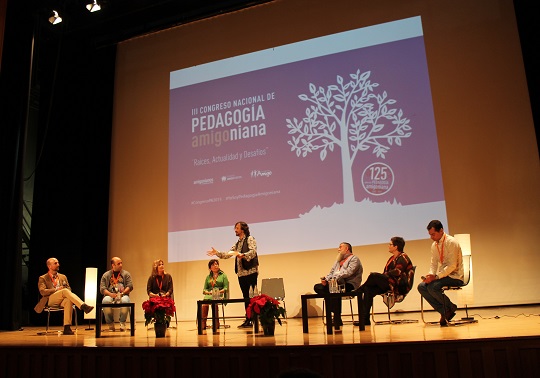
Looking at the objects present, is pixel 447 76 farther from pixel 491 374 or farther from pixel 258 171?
pixel 491 374

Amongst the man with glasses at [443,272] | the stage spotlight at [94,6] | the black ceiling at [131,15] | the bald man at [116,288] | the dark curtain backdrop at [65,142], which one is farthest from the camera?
the black ceiling at [131,15]

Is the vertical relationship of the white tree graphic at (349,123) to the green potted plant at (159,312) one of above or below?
above

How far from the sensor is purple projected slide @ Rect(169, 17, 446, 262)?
22.7ft

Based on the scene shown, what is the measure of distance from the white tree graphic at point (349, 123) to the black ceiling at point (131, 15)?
1968mm

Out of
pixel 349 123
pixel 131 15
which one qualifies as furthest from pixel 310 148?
pixel 131 15

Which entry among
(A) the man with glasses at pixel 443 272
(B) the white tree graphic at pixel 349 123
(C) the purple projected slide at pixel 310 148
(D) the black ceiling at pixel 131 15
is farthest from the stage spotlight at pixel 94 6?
(A) the man with glasses at pixel 443 272

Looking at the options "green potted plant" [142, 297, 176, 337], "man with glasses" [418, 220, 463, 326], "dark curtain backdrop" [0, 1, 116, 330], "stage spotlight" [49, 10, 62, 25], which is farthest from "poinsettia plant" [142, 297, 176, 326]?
"stage spotlight" [49, 10, 62, 25]

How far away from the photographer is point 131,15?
8.40 metres

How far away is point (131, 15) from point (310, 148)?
372 centimetres

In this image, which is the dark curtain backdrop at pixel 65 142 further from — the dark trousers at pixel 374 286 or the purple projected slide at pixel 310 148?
the dark trousers at pixel 374 286

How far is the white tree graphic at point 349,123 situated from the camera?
702 centimetres

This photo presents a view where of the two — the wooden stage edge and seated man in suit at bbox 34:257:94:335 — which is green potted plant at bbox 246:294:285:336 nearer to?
the wooden stage edge

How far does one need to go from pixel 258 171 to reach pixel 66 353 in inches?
166

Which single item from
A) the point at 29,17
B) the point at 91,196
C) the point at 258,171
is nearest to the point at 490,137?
the point at 258,171
